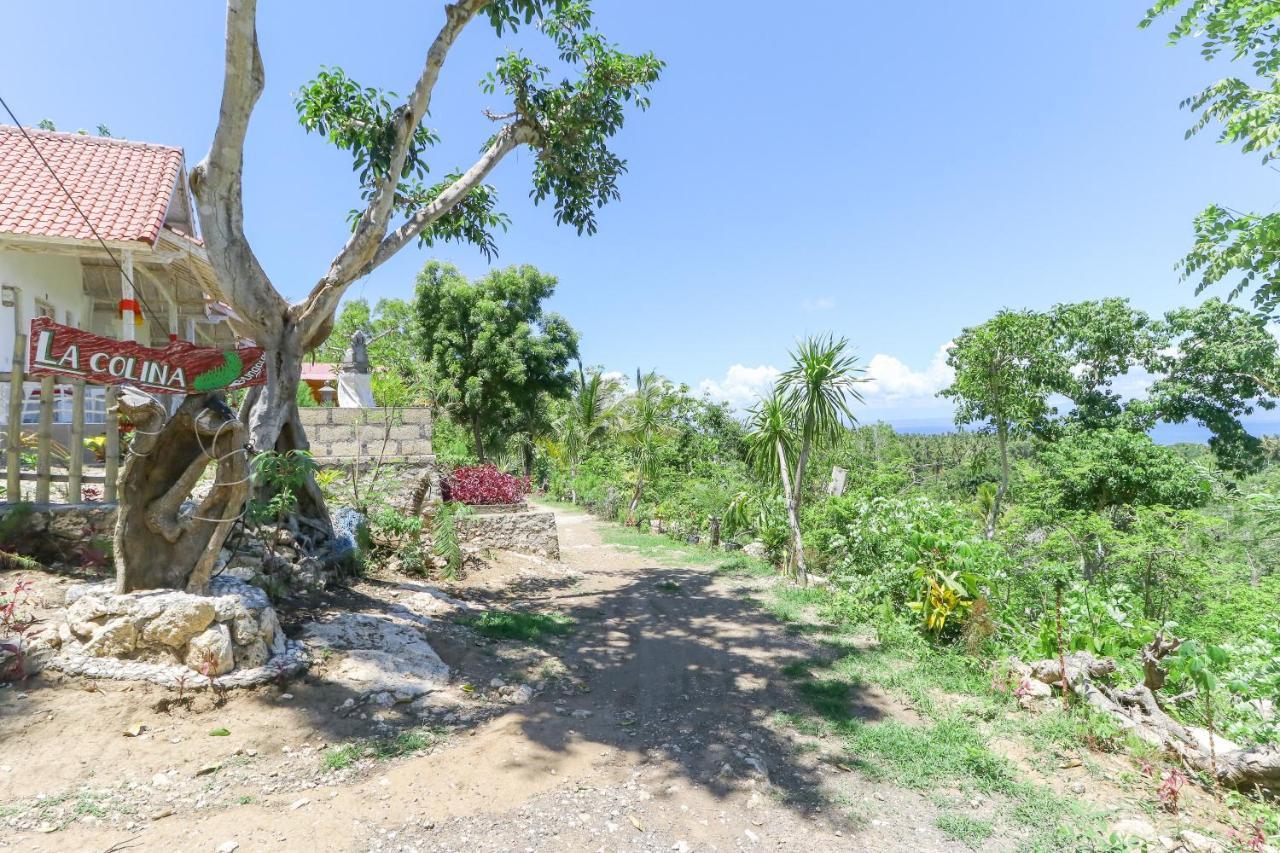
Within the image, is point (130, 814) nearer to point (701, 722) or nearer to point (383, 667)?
point (383, 667)

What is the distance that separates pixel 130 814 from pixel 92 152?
46.2ft

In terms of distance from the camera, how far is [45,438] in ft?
17.3

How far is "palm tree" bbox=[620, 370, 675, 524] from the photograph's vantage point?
17359 millimetres

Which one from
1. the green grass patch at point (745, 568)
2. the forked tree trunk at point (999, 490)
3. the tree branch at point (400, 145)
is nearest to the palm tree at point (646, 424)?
the green grass patch at point (745, 568)

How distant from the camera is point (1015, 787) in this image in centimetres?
369

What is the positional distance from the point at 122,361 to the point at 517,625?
13.6 ft

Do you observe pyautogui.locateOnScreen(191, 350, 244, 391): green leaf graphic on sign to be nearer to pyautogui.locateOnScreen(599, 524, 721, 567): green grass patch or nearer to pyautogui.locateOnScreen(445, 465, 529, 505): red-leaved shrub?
pyautogui.locateOnScreen(445, 465, 529, 505): red-leaved shrub

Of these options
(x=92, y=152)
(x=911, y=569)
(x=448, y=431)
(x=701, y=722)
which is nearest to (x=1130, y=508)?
(x=911, y=569)

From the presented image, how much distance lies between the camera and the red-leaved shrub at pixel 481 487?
1053 centimetres

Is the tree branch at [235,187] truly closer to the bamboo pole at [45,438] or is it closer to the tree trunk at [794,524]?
the bamboo pole at [45,438]

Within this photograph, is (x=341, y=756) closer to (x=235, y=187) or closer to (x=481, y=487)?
(x=235, y=187)

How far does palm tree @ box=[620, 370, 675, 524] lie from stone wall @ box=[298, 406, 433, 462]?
776 cm

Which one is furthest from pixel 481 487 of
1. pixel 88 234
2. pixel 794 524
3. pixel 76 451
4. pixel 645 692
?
pixel 88 234

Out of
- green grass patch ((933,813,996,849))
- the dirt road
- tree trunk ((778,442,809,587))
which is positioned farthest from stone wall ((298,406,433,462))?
green grass patch ((933,813,996,849))
